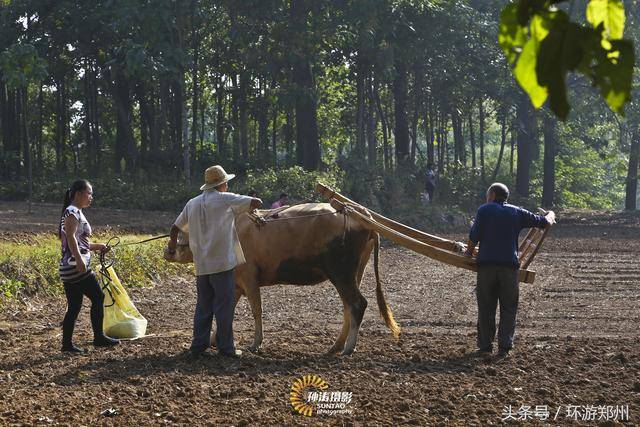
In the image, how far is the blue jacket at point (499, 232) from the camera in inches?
397

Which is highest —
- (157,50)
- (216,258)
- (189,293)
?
(157,50)

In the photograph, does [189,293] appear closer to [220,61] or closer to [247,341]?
[247,341]

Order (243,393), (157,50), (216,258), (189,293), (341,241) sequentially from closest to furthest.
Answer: (243,393)
(216,258)
(341,241)
(189,293)
(157,50)

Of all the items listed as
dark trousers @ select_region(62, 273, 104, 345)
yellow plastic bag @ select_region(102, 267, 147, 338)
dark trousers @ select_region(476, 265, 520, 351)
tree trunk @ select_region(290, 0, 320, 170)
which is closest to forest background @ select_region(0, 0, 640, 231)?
tree trunk @ select_region(290, 0, 320, 170)

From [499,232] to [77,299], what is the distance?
4.19 meters

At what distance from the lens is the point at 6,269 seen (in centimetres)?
1402

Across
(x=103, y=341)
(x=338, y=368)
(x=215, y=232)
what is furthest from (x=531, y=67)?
(x=103, y=341)

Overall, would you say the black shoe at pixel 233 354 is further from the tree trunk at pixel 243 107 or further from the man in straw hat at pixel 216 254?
the tree trunk at pixel 243 107

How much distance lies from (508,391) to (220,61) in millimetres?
31809

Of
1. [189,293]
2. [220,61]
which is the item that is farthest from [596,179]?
[189,293]

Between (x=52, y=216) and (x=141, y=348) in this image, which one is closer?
(x=141, y=348)

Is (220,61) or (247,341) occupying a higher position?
(220,61)

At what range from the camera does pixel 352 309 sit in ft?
33.9

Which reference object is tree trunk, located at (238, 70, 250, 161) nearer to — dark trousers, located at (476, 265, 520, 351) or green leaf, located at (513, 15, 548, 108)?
dark trousers, located at (476, 265, 520, 351)
